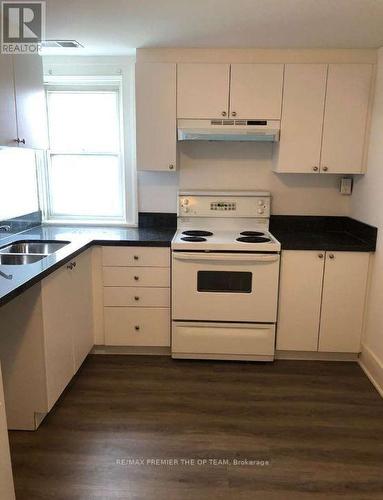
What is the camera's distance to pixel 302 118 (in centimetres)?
286

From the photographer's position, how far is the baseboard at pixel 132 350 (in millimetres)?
3062

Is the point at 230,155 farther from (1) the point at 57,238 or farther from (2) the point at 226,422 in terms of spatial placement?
(2) the point at 226,422

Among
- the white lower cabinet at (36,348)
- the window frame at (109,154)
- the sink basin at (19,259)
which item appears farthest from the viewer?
the window frame at (109,154)

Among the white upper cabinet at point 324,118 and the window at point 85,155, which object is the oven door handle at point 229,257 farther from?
the window at point 85,155

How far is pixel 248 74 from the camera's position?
9.27 feet

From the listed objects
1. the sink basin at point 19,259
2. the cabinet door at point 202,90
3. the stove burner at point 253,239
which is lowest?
the sink basin at point 19,259

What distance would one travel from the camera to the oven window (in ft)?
9.25

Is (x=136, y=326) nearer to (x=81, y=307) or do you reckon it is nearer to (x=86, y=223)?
(x=81, y=307)

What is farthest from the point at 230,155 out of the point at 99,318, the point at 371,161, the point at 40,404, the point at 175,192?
the point at 40,404

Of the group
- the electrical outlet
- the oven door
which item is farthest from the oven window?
the electrical outlet

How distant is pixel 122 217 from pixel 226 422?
6.33ft

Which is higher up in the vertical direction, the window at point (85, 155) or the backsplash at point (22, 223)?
the window at point (85, 155)

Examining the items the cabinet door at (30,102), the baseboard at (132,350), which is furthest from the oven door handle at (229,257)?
the cabinet door at (30,102)

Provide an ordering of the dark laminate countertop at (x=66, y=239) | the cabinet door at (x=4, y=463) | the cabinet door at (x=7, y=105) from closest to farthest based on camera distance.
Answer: the cabinet door at (x=4, y=463) → the dark laminate countertop at (x=66, y=239) → the cabinet door at (x=7, y=105)
